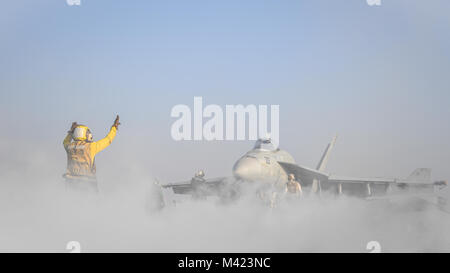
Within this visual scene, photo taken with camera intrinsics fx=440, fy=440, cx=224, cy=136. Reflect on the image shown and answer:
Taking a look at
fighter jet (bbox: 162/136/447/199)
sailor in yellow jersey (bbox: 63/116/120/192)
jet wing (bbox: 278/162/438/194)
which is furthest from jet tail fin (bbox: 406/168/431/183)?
sailor in yellow jersey (bbox: 63/116/120/192)

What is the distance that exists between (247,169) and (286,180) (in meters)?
2.81

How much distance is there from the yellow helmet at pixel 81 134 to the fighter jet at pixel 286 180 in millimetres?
6116

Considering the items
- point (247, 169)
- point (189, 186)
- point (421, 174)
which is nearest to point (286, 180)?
point (247, 169)

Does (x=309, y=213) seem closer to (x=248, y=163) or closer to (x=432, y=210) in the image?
(x=248, y=163)

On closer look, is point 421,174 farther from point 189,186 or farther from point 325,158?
point 189,186

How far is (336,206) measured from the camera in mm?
17812

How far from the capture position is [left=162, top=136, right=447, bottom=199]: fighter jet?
17094 millimetres

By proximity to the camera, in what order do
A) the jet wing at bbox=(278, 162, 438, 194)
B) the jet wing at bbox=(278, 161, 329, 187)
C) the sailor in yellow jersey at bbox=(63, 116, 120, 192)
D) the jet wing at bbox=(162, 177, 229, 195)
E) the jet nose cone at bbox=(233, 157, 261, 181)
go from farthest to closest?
the jet wing at bbox=(162, 177, 229, 195) → the jet wing at bbox=(278, 162, 438, 194) → the jet wing at bbox=(278, 161, 329, 187) → the jet nose cone at bbox=(233, 157, 261, 181) → the sailor in yellow jersey at bbox=(63, 116, 120, 192)

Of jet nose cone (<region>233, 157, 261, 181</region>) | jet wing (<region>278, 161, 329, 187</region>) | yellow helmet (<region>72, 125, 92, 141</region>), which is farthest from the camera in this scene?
jet wing (<region>278, 161, 329, 187</region>)

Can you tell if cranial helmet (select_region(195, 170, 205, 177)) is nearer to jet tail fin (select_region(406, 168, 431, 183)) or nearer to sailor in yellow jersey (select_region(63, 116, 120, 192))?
sailor in yellow jersey (select_region(63, 116, 120, 192))

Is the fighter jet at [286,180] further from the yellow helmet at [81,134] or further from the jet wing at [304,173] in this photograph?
the yellow helmet at [81,134]

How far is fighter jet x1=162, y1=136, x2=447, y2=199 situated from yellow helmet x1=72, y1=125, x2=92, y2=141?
612 centimetres

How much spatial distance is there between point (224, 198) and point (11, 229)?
849 centimetres

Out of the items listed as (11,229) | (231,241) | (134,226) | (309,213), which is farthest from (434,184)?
(11,229)
